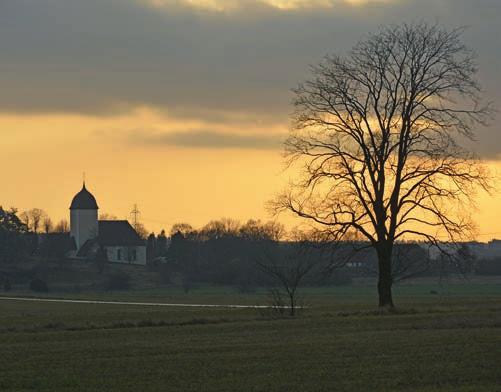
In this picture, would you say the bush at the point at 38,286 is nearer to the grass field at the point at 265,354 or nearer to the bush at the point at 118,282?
the bush at the point at 118,282

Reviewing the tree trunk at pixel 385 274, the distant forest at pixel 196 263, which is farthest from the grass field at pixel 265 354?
the distant forest at pixel 196 263

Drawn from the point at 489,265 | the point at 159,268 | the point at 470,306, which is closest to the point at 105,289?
the point at 159,268

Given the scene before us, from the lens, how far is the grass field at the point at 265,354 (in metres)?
23.9

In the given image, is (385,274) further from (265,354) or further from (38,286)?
(38,286)

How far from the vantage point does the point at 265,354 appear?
2997cm

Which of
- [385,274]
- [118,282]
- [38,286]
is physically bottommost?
[385,274]

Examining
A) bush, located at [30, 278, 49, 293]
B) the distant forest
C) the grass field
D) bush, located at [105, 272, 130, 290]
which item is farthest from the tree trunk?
bush, located at [105, 272, 130, 290]

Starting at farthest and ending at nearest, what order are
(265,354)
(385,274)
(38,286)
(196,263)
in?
(196,263) → (38,286) → (385,274) → (265,354)

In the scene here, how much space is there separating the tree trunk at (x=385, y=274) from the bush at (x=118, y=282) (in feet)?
306

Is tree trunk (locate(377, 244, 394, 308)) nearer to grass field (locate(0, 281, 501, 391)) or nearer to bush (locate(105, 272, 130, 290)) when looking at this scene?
grass field (locate(0, 281, 501, 391))

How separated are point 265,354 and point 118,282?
377 feet

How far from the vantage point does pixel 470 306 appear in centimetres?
4962

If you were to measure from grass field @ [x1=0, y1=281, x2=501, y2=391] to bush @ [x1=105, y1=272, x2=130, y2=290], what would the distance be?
96898 mm

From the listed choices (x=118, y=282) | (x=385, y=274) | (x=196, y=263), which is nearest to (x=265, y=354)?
(x=385, y=274)
